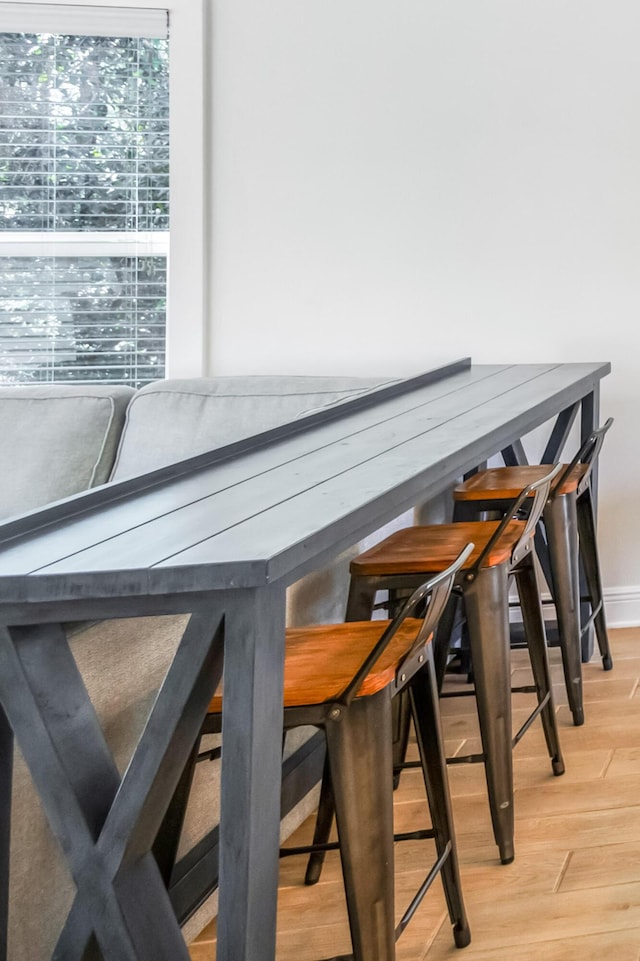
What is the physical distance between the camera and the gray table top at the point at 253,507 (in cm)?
Answer: 112

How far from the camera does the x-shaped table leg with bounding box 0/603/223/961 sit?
1161 mm

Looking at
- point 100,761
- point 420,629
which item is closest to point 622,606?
point 420,629

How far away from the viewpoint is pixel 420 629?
156 centimetres

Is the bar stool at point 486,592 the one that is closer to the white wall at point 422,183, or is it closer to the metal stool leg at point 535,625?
the metal stool leg at point 535,625

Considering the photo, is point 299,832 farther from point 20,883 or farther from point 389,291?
point 389,291

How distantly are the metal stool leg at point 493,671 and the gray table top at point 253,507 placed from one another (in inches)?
10.6

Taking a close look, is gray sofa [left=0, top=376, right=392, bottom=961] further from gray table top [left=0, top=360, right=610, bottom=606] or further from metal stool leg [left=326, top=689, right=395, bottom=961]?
metal stool leg [left=326, top=689, right=395, bottom=961]

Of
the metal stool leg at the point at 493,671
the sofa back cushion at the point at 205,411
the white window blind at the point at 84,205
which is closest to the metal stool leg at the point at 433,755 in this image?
the metal stool leg at the point at 493,671

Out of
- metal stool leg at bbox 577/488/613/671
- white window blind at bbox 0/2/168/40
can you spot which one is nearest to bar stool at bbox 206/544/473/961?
metal stool leg at bbox 577/488/613/671

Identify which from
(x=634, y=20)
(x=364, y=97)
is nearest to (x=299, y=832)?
(x=364, y=97)

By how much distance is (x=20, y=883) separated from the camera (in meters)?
1.37

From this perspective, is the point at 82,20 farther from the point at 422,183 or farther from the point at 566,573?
the point at 566,573

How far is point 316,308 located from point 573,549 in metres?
1.40

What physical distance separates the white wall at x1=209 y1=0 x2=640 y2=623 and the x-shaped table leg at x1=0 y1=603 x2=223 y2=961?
2578mm
